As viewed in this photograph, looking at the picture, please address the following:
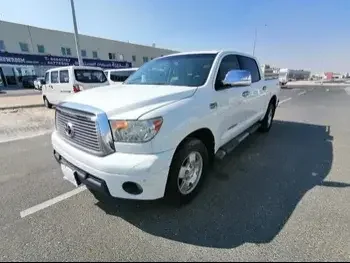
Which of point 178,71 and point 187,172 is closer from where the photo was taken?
point 187,172

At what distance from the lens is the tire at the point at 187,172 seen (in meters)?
2.53

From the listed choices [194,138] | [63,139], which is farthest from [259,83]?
[63,139]

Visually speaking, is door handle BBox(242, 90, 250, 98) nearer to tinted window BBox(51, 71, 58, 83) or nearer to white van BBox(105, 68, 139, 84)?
tinted window BBox(51, 71, 58, 83)

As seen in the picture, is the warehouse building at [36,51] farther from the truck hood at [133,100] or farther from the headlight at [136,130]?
the headlight at [136,130]

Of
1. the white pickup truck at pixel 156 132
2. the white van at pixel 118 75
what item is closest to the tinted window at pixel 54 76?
the white van at pixel 118 75

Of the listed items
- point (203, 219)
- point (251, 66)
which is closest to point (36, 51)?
point (251, 66)

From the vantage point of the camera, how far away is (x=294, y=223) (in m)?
2.55

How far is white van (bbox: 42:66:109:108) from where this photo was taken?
908cm

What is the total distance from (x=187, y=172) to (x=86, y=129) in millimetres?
1266

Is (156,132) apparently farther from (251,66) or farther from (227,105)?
(251,66)

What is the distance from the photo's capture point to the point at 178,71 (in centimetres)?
354

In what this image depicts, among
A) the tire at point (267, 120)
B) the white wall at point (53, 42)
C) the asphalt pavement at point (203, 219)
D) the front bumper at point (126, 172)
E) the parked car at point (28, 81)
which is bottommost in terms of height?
the parked car at point (28, 81)

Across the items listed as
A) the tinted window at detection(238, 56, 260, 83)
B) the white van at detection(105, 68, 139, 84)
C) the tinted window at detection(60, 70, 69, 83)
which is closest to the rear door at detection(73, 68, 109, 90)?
the tinted window at detection(60, 70, 69, 83)

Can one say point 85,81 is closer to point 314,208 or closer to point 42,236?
point 42,236
